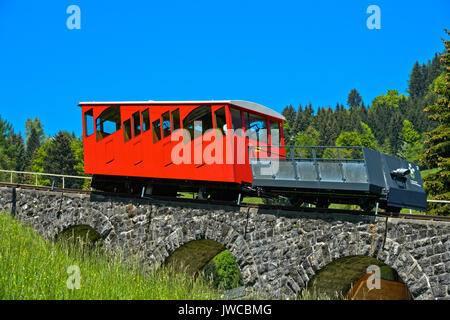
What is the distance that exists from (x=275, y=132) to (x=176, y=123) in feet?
11.6

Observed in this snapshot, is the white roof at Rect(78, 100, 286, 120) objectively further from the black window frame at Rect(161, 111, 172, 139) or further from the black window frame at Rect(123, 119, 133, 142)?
the black window frame at Rect(123, 119, 133, 142)

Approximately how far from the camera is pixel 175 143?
15.4 meters

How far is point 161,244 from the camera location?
632 inches

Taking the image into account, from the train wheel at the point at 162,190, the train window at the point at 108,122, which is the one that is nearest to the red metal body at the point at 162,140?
the train window at the point at 108,122

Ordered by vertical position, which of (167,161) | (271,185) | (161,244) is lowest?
(161,244)

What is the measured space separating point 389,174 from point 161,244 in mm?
7889

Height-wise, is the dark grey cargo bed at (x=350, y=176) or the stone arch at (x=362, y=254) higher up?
the dark grey cargo bed at (x=350, y=176)

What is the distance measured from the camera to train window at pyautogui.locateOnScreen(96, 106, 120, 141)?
1730 centimetres

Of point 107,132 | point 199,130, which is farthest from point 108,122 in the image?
point 199,130

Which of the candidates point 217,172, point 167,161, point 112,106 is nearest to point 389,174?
point 217,172

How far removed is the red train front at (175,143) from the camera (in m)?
14.5

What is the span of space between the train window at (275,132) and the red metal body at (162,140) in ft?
0.13

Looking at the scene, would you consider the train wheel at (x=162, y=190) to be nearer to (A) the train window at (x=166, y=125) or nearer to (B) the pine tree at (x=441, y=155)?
(A) the train window at (x=166, y=125)
